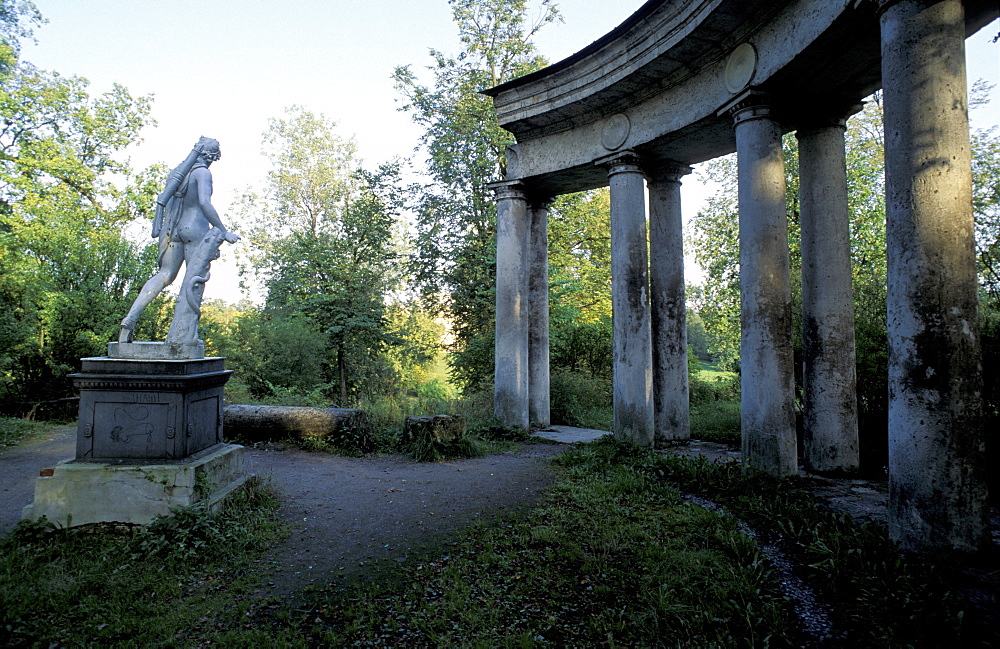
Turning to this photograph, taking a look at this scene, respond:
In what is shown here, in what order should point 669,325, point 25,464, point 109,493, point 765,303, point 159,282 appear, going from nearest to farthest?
point 109,493, point 159,282, point 765,303, point 25,464, point 669,325

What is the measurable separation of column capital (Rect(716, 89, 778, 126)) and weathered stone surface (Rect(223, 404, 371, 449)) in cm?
746

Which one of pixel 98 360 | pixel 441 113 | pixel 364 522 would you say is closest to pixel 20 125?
pixel 441 113

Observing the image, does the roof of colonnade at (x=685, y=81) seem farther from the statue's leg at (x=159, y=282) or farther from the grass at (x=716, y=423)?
the statue's leg at (x=159, y=282)

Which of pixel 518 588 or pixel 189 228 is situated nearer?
pixel 518 588

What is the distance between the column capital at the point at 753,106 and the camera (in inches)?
242

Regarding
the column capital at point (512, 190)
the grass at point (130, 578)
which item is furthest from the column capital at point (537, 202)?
the grass at point (130, 578)

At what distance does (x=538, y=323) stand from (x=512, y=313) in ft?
3.13

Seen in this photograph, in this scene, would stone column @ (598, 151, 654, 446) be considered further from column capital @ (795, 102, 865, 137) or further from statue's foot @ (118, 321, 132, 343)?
statue's foot @ (118, 321, 132, 343)

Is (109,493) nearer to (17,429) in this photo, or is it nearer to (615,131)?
(17,429)

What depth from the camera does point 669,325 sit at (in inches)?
344

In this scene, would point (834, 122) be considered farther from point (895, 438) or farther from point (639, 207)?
point (895, 438)

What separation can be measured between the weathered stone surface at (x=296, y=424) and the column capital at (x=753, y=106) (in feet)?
24.5

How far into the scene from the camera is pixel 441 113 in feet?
52.6

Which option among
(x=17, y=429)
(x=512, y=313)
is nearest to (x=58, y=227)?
(x=17, y=429)
